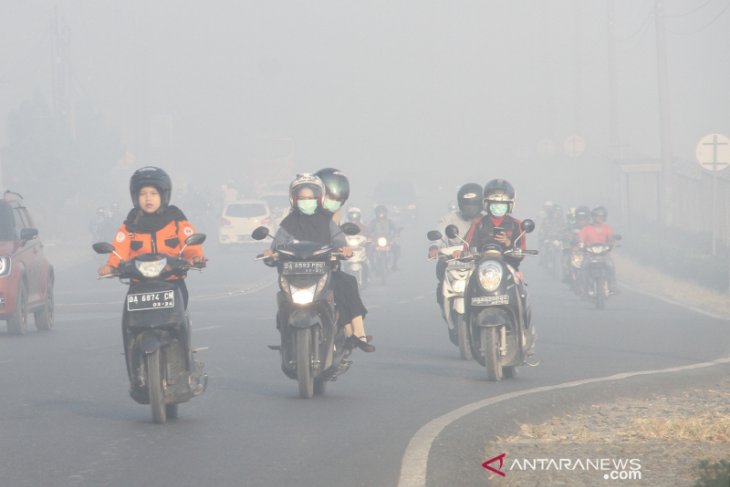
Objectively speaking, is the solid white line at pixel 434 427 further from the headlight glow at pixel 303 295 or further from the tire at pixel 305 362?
the headlight glow at pixel 303 295

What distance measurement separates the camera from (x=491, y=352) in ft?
44.3

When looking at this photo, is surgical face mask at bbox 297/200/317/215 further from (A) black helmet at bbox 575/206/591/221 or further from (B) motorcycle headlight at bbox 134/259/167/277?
(A) black helmet at bbox 575/206/591/221

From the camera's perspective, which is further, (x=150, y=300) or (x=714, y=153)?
(x=714, y=153)

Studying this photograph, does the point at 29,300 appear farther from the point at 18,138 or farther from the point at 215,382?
the point at 18,138

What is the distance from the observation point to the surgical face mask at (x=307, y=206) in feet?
42.0

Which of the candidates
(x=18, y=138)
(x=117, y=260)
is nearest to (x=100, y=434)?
(x=117, y=260)

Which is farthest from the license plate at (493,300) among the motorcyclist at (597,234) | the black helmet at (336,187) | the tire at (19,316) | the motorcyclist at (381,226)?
the motorcyclist at (381,226)

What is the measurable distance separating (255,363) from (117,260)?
4.65 meters

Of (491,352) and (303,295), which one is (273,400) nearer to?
(303,295)

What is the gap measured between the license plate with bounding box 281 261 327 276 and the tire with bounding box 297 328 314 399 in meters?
0.47

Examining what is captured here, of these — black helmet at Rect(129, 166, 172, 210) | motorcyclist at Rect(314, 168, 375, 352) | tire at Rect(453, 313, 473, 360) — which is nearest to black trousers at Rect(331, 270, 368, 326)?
motorcyclist at Rect(314, 168, 375, 352)

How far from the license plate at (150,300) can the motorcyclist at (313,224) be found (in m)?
2.02

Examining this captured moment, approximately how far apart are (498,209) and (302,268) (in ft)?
10.6

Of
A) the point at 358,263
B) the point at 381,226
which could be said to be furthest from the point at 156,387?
the point at 381,226
